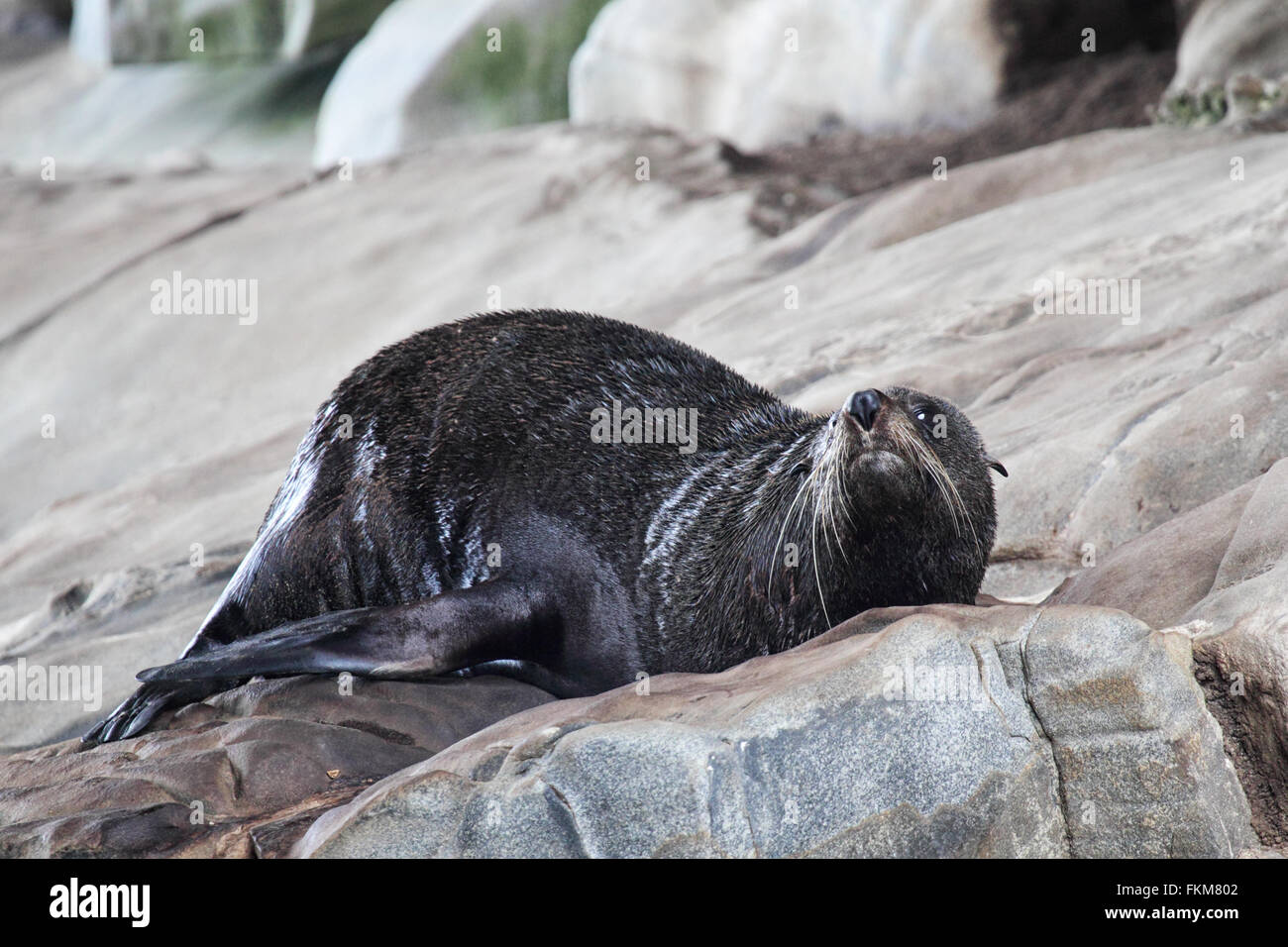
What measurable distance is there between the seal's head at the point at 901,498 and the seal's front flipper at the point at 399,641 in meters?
1.22

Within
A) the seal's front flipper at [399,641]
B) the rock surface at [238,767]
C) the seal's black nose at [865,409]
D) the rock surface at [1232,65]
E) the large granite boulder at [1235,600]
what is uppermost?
the rock surface at [1232,65]

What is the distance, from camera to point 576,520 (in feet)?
19.6

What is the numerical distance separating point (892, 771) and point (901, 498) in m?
1.21

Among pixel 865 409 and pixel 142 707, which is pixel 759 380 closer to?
pixel 865 409

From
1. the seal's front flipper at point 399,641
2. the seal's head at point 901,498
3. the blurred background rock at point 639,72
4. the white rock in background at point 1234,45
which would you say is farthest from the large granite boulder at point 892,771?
the white rock in background at point 1234,45

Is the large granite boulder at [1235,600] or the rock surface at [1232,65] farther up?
the rock surface at [1232,65]

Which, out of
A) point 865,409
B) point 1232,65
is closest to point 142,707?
point 865,409

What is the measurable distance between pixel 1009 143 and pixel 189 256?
7271 mm

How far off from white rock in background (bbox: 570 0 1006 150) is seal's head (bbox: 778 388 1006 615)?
26.8 ft

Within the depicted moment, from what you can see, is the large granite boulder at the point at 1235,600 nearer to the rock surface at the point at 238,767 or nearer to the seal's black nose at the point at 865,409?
the seal's black nose at the point at 865,409

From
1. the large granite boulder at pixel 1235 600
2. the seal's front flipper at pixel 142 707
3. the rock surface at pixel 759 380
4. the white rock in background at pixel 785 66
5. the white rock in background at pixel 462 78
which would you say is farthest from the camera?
the white rock in background at pixel 462 78

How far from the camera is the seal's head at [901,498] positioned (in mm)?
4977

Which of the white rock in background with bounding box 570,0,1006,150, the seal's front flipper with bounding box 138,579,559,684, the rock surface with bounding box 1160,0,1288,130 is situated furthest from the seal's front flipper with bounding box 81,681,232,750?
the white rock in background with bounding box 570,0,1006,150
